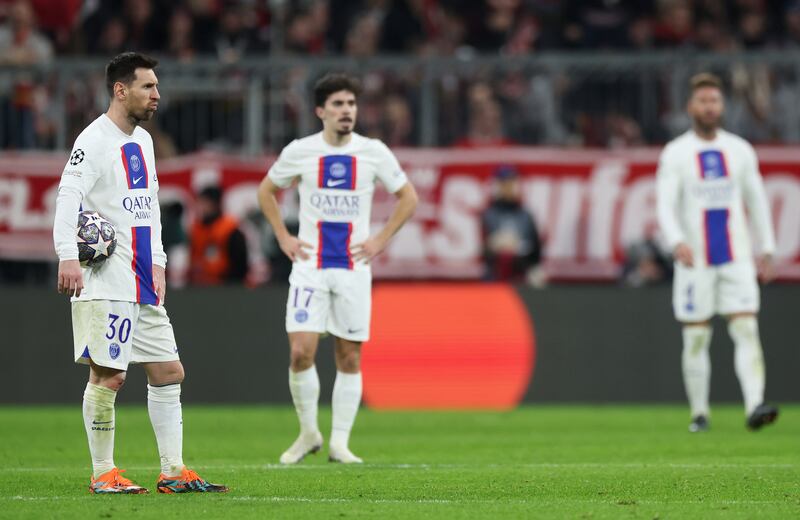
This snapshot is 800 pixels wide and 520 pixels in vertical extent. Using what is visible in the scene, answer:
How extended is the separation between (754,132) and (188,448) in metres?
7.99

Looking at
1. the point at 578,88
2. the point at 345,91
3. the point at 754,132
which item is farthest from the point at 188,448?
the point at 754,132

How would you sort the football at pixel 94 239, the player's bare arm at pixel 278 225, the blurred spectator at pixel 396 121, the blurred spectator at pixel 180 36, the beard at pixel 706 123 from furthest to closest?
1. the blurred spectator at pixel 180 36
2. the blurred spectator at pixel 396 121
3. the beard at pixel 706 123
4. the player's bare arm at pixel 278 225
5. the football at pixel 94 239

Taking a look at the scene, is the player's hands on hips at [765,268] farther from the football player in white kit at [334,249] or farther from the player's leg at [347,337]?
the player's leg at [347,337]

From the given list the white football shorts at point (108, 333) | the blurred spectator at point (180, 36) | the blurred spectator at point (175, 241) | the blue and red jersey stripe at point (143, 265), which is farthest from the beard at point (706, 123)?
the blurred spectator at point (180, 36)

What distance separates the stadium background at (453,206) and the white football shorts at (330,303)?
5902mm

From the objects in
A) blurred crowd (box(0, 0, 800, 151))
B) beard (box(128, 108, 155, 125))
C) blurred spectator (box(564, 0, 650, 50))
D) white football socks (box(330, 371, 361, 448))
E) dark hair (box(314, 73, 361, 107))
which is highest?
blurred spectator (box(564, 0, 650, 50))

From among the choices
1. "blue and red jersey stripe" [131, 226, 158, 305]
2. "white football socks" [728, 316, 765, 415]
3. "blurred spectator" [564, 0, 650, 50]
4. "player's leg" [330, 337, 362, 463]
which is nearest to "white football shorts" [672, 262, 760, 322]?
"white football socks" [728, 316, 765, 415]

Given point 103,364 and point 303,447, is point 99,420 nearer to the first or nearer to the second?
point 103,364

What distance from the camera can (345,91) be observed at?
10.5m

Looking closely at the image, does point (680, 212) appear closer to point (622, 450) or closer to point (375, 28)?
point (622, 450)

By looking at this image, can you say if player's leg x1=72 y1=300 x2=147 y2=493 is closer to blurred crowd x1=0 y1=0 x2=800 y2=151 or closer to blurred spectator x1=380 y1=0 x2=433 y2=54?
blurred crowd x1=0 y1=0 x2=800 y2=151

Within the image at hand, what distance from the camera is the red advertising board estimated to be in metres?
16.8

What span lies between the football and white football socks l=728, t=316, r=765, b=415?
6667mm

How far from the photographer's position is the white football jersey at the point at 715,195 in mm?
13273
